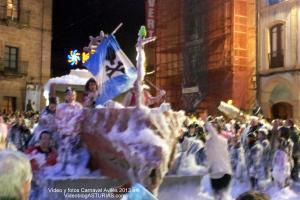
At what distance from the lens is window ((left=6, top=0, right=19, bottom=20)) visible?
31.9 m

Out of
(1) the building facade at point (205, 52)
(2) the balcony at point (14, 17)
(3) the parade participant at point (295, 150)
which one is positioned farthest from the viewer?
(2) the balcony at point (14, 17)

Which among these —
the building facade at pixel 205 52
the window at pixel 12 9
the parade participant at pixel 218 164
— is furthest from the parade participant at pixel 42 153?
the window at pixel 12 9

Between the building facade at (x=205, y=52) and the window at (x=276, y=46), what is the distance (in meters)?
1.24

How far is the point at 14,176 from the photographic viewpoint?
2.63m

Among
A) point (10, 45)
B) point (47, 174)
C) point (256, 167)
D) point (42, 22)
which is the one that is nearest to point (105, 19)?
point (42, 22)

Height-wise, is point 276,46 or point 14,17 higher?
point 14,17

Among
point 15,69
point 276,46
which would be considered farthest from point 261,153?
point 15,69

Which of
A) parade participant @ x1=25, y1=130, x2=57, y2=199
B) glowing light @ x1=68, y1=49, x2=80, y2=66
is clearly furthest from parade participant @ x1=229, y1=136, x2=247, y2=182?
glowing light @ x1=68, y1=49, x2=80, y2=66

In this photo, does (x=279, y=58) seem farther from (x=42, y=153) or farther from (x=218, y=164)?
(x=42, y=153)

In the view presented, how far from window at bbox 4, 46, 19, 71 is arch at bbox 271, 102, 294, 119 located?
55.1ft

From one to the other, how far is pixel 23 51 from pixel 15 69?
154cm

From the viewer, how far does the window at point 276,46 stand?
24.4m

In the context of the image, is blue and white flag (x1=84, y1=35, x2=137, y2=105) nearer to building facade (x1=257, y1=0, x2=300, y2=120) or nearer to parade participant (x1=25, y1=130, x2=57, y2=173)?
parade participant (x1=25, y1=130, x2=57, y2=173)

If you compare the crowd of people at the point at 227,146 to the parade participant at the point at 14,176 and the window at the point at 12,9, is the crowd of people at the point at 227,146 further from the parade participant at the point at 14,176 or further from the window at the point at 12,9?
the window at the point at 12,9
